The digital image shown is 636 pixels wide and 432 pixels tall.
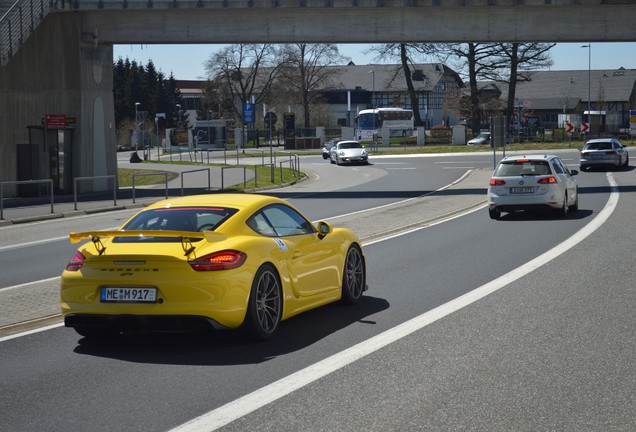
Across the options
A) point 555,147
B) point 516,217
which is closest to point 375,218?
point 516,217

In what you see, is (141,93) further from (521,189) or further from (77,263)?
(77,263)

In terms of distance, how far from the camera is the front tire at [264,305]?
30.0 feet

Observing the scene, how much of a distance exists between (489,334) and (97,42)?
1327 inches

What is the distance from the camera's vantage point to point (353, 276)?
11.6 metres

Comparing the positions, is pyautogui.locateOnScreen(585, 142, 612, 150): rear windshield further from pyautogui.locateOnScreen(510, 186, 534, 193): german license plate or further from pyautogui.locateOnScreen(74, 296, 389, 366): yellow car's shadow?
pyautogui.locateOnScreen(74, 296, 389, 366): yellow car's shadow

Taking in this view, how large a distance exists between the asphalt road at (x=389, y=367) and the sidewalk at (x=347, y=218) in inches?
45.1

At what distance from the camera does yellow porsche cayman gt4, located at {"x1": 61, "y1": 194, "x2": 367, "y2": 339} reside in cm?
887

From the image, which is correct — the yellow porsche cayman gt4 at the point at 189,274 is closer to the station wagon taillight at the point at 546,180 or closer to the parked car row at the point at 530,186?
the parked car row at the point at 530,186

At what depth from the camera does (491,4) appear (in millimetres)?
41125

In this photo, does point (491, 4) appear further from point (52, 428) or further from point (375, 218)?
point (52, 428)

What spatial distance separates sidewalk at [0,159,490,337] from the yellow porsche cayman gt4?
1.55m

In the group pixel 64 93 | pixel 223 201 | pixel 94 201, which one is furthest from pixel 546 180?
pixel 64 93

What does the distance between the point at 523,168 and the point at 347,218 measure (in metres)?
4.52

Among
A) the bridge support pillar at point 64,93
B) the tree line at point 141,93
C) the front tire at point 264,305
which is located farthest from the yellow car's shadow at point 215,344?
the tree line at point 141,93
